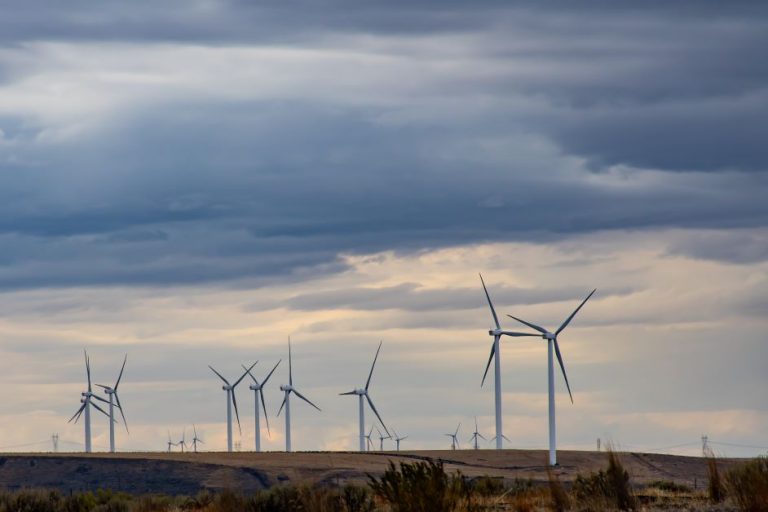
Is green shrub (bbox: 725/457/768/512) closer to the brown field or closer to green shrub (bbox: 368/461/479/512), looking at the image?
green shrub (bbox: 368/461/479/512)

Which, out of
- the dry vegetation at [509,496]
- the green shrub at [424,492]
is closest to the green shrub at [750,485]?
the dry vegetation at [509,496]

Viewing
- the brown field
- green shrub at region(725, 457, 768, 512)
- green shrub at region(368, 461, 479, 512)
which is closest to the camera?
green shrub at region(725, 457, 768, 512)

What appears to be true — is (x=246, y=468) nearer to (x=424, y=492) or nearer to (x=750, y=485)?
(x=424, y=492)

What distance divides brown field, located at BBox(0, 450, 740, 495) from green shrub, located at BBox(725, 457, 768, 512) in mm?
55477

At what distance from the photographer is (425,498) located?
3759cm

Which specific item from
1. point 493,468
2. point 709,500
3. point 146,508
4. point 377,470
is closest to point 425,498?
point 709,500

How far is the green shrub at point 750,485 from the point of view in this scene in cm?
3548

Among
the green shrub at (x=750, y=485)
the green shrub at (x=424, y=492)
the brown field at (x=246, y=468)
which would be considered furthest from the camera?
the brown field at (x=246, y=468)

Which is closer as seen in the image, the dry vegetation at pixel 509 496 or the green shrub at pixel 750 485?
the green shrub at pixel 750 485

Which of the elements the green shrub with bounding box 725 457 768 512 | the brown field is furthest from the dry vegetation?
the brown field

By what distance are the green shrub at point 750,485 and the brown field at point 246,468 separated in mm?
55477

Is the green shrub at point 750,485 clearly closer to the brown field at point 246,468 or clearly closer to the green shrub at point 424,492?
the green shrub at point 424,492

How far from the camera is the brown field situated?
10038 cm

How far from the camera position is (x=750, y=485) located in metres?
36.4
